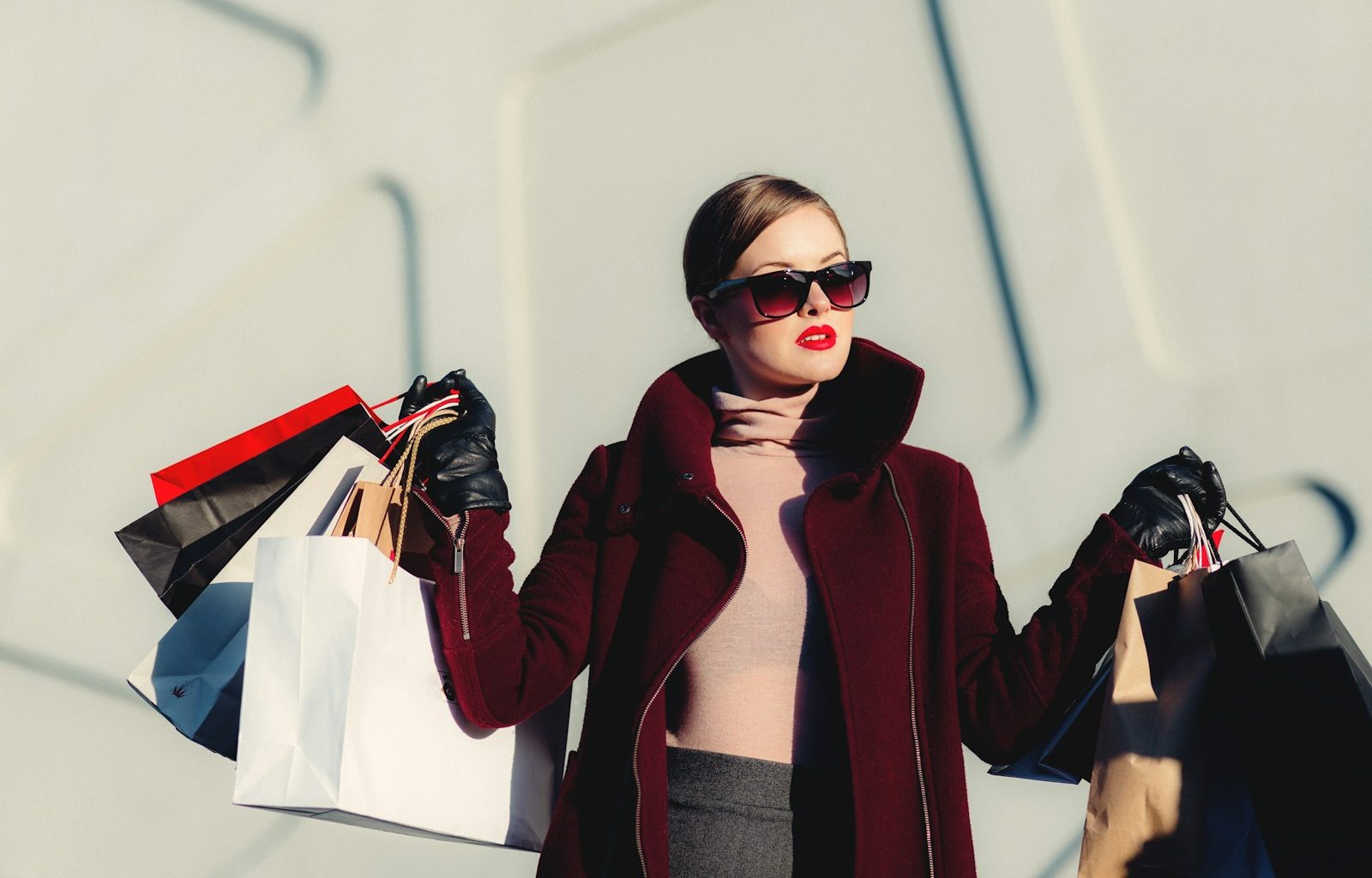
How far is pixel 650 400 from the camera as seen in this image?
142 cm

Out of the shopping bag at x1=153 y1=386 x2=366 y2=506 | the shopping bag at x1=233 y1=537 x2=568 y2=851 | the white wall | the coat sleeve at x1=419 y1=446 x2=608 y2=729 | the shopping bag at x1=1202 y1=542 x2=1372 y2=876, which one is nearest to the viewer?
the shopping bag at x1=1202 y1=542 x2=1372 y2=876

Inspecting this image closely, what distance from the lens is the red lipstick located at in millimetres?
1311

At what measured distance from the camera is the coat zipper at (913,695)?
1.15 m

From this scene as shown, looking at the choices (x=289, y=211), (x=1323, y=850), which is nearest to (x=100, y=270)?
(x=289, y=211)

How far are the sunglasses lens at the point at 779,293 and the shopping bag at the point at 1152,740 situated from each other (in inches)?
16.7

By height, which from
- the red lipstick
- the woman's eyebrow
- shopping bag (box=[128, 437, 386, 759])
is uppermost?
the woman's eyebrow

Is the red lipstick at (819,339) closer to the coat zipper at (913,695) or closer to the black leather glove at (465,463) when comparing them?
the coat zipper at (913,695)

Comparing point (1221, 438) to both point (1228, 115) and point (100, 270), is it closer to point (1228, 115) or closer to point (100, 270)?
point (1228, 115)

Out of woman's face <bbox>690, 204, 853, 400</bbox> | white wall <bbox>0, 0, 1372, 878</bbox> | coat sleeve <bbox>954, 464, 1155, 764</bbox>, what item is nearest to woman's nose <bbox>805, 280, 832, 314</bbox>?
woman's face <bbox>690, 204, 853, 400</bbox>

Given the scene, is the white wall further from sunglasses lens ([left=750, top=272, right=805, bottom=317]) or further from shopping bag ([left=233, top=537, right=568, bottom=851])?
shopping bag ([left=233, top=537, right=568, bottom=851])

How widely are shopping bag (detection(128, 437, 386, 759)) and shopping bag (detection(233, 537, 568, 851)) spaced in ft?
0.37

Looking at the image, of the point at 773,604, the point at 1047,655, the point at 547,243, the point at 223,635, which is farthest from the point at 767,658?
→ the point at 547,243

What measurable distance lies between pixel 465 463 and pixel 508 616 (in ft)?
0.54

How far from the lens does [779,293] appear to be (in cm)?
130
